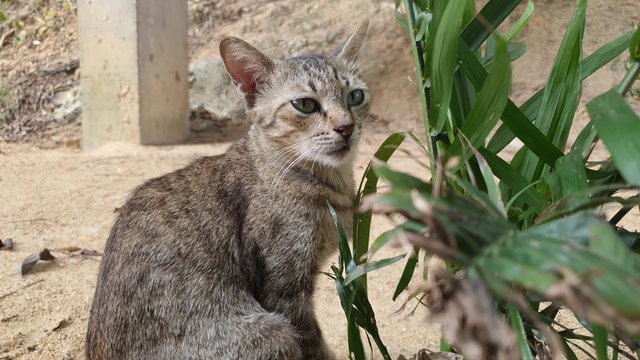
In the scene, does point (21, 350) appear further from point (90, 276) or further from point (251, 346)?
point (251, 346)

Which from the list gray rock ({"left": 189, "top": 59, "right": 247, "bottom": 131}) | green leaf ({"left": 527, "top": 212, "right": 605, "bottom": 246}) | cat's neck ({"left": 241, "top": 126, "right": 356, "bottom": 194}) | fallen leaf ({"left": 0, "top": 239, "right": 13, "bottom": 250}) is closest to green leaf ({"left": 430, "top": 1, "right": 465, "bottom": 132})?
green leaf ({"left": 527, "top": 212, "right": 605, "bottom": 246})

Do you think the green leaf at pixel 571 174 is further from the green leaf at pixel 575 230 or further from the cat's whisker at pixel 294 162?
the cat's whisker at pixel 294 162

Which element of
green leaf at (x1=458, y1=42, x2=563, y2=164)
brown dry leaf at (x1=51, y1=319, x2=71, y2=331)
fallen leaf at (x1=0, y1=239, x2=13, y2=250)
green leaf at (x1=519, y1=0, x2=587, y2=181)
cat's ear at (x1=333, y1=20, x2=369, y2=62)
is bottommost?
brown dry leaf at (x1=51, y1=319, x2=71, y2=331)

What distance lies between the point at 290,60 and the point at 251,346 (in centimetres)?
148

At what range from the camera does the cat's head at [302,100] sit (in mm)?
2869

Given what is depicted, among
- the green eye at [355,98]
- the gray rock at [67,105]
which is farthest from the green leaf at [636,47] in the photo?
the gray rock at [67,105]

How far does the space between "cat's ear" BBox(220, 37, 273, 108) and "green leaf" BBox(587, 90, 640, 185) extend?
1954 mm

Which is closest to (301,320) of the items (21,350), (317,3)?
(21,350)

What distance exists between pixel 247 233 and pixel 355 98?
0.87 meters

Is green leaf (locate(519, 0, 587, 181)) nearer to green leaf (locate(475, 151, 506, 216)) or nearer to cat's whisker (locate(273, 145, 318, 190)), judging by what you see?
green leaf (locate(475, 151, 506, 216))

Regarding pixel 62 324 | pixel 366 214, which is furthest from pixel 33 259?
pixel 366 214

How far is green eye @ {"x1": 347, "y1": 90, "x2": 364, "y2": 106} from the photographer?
3109 millimetres

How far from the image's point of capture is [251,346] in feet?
8.01

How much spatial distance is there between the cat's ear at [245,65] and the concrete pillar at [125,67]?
3.60 meters
